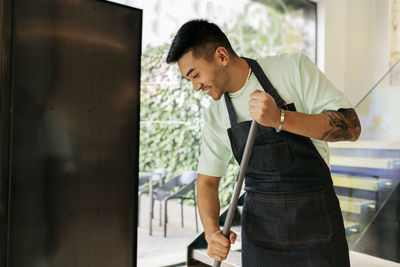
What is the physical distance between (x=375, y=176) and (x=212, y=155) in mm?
2177

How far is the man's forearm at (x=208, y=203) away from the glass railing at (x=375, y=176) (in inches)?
81.6

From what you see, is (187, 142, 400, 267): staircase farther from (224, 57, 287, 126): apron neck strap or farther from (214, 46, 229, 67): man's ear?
(214, 46, 229, 67): man's ear

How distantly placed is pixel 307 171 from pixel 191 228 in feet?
7.08

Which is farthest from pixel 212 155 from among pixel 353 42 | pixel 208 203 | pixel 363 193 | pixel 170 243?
pixel 353 42

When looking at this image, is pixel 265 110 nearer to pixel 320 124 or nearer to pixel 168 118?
pixel 320 124

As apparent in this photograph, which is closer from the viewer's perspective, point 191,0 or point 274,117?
point 274,117

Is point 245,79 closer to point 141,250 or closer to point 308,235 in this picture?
point 308,235

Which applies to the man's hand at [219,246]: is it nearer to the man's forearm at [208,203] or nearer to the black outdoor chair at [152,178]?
the man's forearm at [208,203]

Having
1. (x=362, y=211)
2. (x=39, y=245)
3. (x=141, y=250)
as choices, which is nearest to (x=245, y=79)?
(x=39, y=245)

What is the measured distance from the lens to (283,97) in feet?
4.08

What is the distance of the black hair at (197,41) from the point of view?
1239 mm

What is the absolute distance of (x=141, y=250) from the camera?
2871 millimetres

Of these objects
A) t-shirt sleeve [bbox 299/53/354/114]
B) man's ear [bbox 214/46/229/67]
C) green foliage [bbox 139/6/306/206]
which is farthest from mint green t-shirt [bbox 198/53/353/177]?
green foliage [bbox 139/6/306/206]

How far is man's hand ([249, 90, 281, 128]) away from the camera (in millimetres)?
1066
